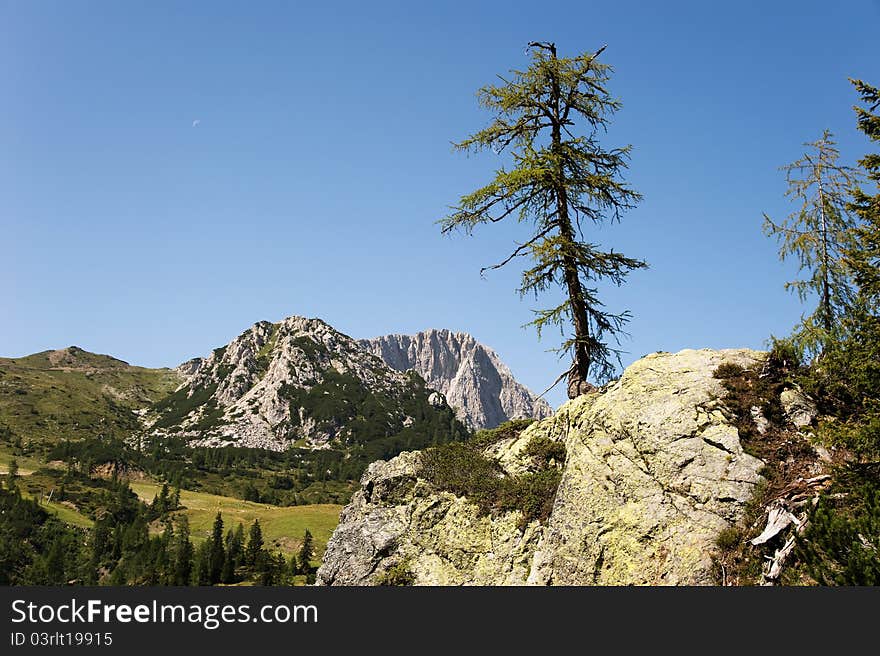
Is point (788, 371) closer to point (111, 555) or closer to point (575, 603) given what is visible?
point (575, 603)

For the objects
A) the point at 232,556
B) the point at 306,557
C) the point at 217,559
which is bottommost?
the point at 306,557

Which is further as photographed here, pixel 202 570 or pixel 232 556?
pixel 232 556

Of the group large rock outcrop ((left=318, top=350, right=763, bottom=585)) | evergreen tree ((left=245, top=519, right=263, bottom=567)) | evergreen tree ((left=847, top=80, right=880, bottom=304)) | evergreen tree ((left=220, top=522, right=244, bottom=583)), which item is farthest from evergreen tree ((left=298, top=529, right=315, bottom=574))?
evergreen tree ((left=847, top=80, right=880, bottom=304))

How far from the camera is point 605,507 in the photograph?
1490 cm

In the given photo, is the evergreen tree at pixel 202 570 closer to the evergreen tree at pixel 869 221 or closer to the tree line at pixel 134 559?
the tree line at pixel 134 559

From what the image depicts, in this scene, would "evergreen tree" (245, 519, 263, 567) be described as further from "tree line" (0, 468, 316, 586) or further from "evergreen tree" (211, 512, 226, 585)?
"evergreen tree" (211, 512, 226, 585)

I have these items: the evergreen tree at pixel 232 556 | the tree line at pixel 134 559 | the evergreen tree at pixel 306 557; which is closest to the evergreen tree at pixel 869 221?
the tree line at pixel 134 559

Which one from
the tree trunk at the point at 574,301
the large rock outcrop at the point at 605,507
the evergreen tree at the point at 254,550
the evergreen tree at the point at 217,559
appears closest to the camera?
the large rock outcrop at the point at 605,507

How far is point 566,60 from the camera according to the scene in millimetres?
23391

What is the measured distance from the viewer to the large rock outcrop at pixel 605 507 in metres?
13.4

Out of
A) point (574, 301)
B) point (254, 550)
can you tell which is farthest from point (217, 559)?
point (574, 301)

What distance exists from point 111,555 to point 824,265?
21343 cm

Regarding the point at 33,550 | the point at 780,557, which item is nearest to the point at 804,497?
the point at 780,557

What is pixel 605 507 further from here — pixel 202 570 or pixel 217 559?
pixel 217 559
